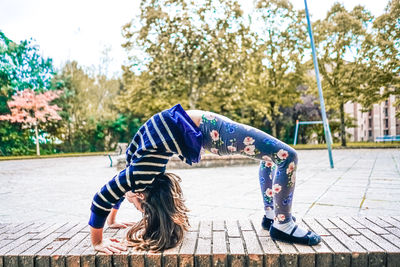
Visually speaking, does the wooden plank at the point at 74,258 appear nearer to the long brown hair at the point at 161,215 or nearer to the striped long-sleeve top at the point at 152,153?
the striped long-sleeve top at the point at 152,153

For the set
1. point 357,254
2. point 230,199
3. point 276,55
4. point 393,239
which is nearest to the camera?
point 357,254

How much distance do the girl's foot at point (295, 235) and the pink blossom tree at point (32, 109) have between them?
1858cm

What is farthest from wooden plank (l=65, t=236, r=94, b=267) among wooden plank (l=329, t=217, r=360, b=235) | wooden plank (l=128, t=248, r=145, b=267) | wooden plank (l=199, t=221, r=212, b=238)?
wooden plank (l=329, t=217, r=360, b=235)

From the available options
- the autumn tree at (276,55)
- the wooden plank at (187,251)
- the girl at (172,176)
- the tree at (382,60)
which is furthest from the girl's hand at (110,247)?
the autumn tree at (276,55)

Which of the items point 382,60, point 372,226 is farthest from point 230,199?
point 382,60

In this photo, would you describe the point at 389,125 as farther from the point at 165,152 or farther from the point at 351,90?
the point at 165,152

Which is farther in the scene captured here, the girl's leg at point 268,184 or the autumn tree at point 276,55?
the autumn tree at point 276,55

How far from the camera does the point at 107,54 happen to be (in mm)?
25328

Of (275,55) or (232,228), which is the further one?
(275,55)

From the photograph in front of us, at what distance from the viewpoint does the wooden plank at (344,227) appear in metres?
2.23

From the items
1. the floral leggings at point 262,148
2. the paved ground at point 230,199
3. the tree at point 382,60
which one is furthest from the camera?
the tree at point 382,60

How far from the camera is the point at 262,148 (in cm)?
207

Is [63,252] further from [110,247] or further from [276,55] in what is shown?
[276,55]

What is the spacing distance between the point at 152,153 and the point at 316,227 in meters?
1.39
